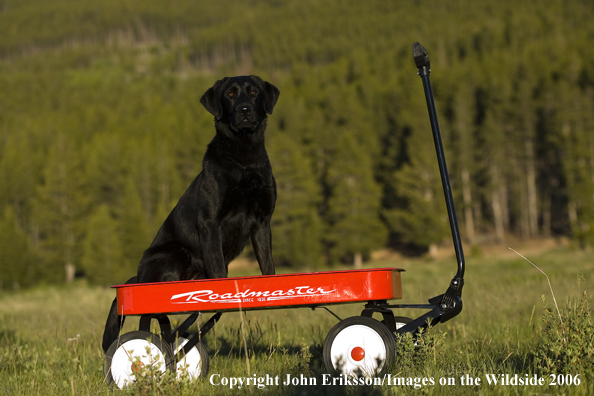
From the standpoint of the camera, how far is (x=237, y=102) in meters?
4.78

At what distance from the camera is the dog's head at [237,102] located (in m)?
4.70

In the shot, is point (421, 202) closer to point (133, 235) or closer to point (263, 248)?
point (133, 235)

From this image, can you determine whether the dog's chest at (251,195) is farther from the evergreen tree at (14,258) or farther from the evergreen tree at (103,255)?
the evergreen tree at (14,258)

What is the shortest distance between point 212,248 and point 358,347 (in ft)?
4.65

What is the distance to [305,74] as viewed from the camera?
106 meters

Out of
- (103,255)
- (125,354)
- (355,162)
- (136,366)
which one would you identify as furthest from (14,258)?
(136,366)

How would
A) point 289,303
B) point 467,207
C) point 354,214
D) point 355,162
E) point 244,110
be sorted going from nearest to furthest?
1. point 289,303
2. point 244,110
3. point 354,214
4. point 467,207
5. point 355,162

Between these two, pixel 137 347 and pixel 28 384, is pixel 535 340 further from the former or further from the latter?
pixel 28 384

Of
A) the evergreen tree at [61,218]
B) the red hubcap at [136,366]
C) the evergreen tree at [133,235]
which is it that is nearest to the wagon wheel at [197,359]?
the red hubcap at [136,366]

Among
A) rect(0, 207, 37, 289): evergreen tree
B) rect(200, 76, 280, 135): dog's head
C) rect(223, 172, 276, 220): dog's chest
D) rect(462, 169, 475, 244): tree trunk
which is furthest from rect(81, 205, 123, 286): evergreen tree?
rect(223, 172, 276, 220): dog's chest

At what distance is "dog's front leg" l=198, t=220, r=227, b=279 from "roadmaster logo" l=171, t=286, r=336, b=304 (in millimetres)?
686

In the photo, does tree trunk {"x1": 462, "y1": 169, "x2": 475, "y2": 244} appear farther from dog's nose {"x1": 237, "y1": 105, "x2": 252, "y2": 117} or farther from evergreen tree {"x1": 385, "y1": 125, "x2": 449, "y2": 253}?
dog's nose {"x1": 237, "y1": 105, "x2": 252, "y2": 117}

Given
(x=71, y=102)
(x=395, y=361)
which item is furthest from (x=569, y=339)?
(x=71, y=102)

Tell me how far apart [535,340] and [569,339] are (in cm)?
137
